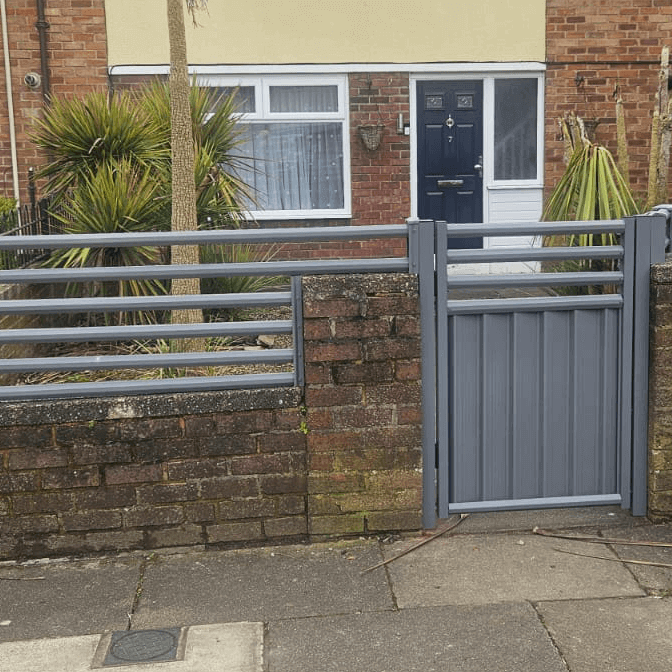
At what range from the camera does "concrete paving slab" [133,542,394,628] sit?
3.93 metres

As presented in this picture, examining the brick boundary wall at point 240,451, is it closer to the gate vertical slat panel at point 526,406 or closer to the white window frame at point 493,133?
the gate vertical slat panel at point 526,406

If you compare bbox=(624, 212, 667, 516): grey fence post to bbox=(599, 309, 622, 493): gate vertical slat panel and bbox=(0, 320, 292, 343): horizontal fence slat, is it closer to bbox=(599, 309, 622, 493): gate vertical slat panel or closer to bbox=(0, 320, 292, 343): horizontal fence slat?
bbox=(599, 309, 622, 493): gate vertical slat panel

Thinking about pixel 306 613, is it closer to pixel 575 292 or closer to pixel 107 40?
pixel 575 292

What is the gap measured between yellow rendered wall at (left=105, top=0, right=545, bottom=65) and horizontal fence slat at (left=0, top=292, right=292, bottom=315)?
765 cm

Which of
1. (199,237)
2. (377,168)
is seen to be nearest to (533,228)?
(199,237)

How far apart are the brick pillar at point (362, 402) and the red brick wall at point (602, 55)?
8275 millimetres

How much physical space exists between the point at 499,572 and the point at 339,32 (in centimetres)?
869

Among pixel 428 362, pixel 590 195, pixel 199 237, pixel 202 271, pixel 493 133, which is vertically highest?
pixel 493 133

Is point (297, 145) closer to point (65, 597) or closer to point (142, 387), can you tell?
point (142, 387)

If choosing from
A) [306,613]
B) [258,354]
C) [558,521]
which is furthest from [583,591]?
[258,354]

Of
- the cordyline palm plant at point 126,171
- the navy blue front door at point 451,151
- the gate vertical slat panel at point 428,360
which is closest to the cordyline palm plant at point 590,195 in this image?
the gate vertical slat panel at point 428,360

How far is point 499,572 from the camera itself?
425 cm

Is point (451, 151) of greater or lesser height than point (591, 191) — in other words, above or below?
above

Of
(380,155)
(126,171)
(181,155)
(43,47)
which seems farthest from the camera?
(380,155)
